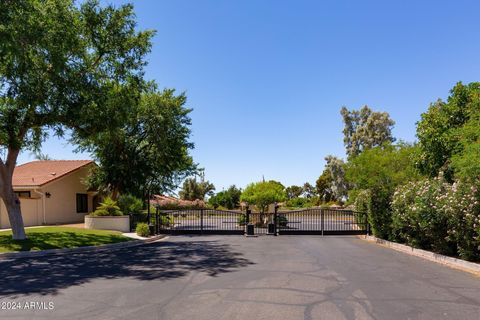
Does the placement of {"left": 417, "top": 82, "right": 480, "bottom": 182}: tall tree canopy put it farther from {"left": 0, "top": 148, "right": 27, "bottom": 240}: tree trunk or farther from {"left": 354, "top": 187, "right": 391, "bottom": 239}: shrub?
{"left": 0, "top": 148, "right": 27, "bottom": 240}: tree trunk

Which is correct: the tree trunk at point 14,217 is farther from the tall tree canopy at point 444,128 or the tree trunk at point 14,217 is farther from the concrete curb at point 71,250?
the tall tree canopy at point 444,128

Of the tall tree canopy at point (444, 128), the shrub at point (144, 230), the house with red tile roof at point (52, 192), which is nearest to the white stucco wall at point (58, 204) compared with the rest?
the house with red tile roof at point (52, 192)

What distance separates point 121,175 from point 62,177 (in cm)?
485

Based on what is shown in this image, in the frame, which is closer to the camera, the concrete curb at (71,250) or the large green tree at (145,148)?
the concrete curb at (71,250)

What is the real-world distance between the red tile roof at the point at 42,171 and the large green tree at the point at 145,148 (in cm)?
264

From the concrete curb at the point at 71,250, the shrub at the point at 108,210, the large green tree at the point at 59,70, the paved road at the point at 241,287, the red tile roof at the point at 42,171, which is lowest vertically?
the concrete curb at the point at 71,250

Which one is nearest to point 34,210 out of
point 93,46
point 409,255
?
point 93,46

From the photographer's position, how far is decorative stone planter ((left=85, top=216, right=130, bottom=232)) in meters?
25.1

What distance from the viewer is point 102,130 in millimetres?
18766

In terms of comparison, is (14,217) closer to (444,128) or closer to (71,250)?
(71,250)

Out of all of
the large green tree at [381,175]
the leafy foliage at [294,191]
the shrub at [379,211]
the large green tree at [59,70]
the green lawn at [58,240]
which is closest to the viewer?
the large green tree at [59,70]

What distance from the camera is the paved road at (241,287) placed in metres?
7.17

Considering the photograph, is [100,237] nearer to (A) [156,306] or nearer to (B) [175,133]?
(B) [175,133]

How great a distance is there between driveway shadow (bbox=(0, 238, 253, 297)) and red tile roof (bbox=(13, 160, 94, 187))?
1653cm
